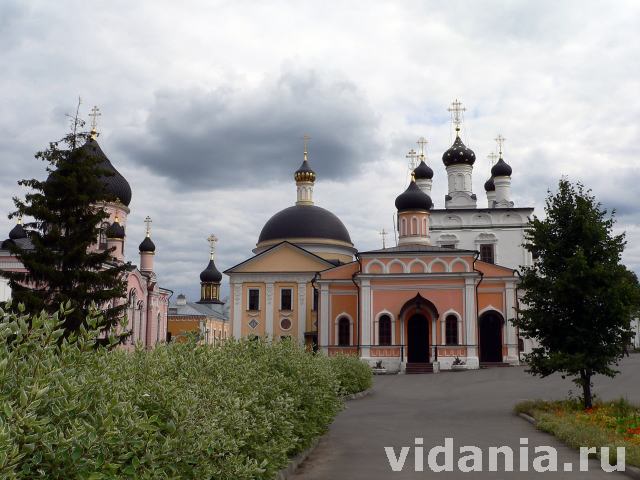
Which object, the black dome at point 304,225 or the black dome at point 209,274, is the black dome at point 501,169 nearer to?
the black dome at point 304,225

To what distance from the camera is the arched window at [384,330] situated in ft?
108

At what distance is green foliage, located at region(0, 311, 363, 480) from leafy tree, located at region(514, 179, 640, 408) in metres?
9.33

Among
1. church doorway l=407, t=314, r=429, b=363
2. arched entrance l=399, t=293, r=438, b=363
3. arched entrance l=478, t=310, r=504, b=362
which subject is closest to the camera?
arched entrance l=399, t=293, r=438, b=363

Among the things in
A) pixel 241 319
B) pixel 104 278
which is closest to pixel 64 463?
pixel 104 278

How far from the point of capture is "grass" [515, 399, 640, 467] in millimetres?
10195

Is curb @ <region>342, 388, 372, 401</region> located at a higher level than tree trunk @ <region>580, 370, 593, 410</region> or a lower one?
lower

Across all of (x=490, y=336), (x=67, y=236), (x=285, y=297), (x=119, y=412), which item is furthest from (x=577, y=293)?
(x=285, y=297)

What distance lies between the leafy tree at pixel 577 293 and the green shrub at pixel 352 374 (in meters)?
5.84

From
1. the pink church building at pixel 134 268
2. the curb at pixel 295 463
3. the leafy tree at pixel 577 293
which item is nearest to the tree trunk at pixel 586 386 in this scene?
the leafy tree at pixel 577 293

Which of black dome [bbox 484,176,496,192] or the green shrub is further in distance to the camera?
black dome [bbox 484,176,496,192]

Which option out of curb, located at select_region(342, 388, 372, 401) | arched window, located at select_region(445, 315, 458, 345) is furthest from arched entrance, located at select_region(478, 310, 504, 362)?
curb, located at select_region(342, 388, 372, 401)

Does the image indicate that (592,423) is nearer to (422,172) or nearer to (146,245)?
(422,172)

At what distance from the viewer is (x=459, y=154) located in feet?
154

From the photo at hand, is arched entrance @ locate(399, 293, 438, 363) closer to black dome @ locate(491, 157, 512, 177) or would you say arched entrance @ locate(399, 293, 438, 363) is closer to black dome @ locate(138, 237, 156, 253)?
black dome @ locate(491, 157, 512, 177)
